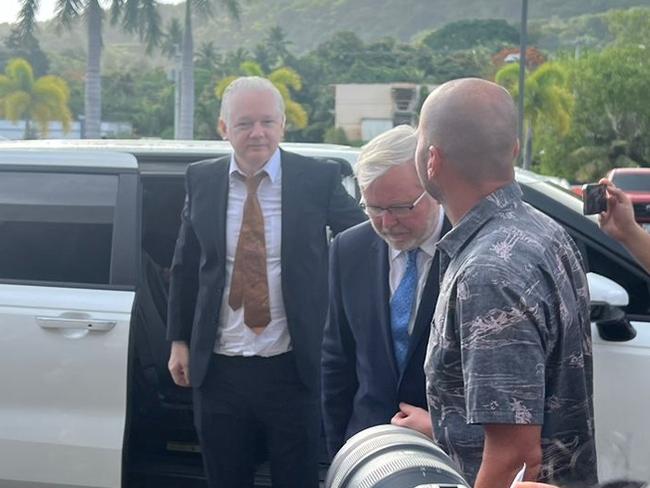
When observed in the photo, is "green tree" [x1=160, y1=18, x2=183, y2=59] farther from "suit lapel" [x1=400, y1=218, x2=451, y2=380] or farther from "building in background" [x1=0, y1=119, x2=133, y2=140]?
"suit lapel" [x1=400, y1=218, x2=451, y2=380]

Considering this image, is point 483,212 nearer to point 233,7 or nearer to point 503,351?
point 503,351

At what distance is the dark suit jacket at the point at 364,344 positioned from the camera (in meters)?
2.88

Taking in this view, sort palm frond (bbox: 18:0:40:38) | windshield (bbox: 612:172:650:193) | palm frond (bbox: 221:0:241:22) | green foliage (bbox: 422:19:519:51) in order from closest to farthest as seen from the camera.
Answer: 1. windshield (bbox: 612:172:650:193)
2. palm frond (bbox: 18:0:40:38)
3. palm frond (bbox: 221:0:241:22)
4. green foliage (bbox: 422:19:519:51)

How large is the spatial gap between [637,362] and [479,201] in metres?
1.74

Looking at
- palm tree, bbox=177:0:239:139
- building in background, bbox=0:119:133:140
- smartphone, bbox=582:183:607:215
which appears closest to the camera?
smartphone, bbox=582:183:607:215

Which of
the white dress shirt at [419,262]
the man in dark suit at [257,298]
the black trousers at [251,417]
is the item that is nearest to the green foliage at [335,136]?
the man in dark suit at [257,298]

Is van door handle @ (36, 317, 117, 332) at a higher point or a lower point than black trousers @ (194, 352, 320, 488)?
higher

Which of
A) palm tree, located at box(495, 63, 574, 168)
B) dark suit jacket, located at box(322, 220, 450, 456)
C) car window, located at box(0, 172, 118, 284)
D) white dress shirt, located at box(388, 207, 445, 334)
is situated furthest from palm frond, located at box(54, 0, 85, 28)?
white dress shirt, located at box(388, 207, 445, 334)

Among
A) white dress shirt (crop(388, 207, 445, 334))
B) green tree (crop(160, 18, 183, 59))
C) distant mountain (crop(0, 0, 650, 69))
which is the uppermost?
distant mountain (crop(0, 0, 650, 69))

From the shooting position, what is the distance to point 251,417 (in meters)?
3.69

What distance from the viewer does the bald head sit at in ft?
6.98

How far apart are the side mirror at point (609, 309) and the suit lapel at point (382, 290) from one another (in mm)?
863

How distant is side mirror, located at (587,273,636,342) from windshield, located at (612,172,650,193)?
22402 millimetres

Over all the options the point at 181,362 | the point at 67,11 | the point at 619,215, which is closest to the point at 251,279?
the point at 181,362
